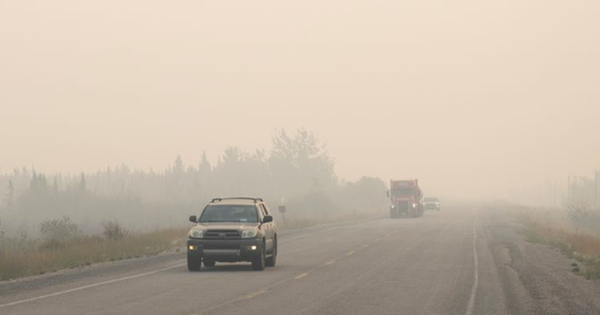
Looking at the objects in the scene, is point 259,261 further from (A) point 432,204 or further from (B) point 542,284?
(A) point 432,204

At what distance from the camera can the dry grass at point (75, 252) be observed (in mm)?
22359

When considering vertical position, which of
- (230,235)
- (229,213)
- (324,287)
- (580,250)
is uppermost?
(229,213)

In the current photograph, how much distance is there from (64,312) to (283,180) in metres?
127

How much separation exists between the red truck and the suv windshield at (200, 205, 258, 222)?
56845 mm

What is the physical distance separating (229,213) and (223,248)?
1605mm

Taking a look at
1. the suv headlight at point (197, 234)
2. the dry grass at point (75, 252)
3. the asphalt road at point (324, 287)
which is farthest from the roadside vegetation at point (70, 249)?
the suv headlight at point (197, 234)

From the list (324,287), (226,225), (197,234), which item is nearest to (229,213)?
(226,225)

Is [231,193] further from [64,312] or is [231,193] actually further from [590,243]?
[64,312]

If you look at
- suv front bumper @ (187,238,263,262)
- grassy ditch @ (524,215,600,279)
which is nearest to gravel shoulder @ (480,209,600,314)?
grassy ditch @ (524,215,600,279)

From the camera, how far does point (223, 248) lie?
21375mm

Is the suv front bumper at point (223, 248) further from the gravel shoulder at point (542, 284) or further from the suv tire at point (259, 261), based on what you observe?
the gravel shoulder at point (542, 284)

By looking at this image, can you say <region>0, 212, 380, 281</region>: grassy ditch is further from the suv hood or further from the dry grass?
the suv hood

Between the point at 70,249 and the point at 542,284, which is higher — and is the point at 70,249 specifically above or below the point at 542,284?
above

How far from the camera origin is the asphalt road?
14.2 meters
